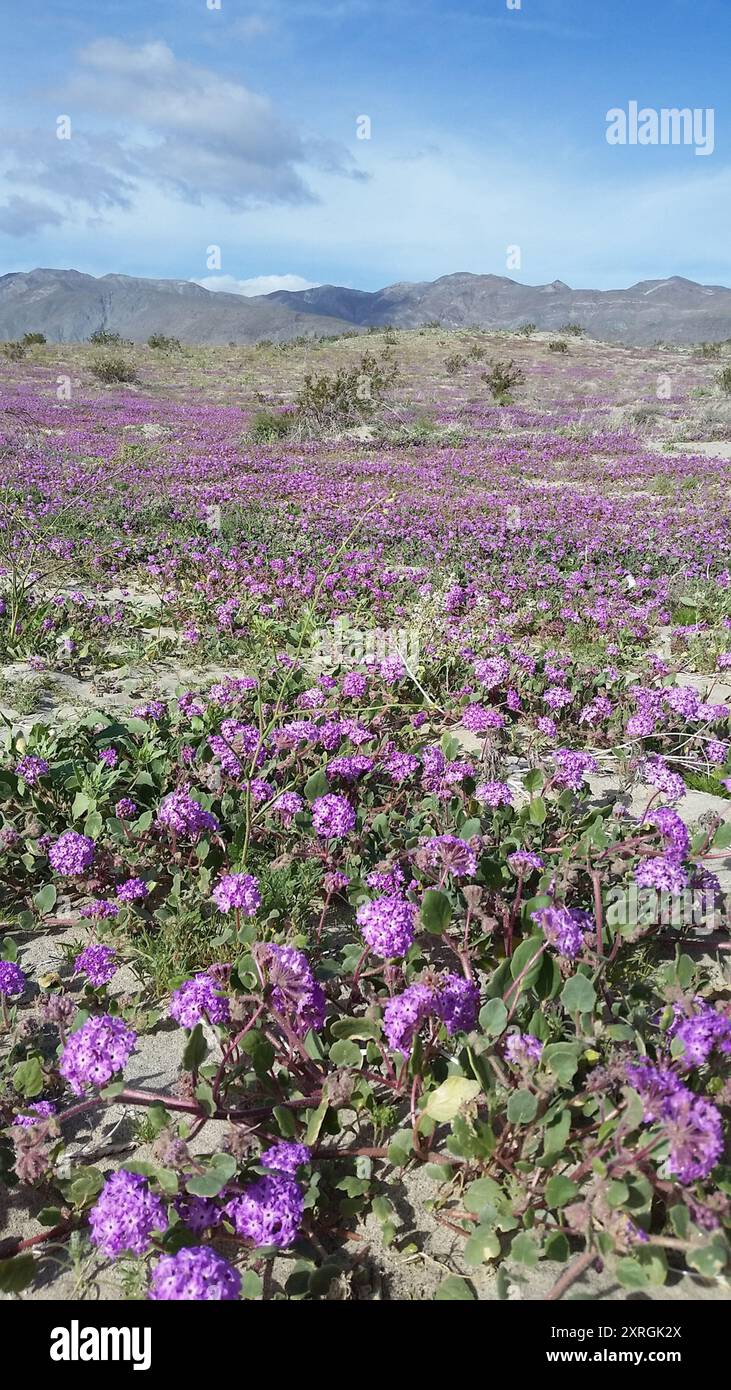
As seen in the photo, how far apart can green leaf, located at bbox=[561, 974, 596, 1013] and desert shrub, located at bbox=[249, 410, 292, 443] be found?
66.3ft

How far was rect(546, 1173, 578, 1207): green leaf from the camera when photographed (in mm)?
1967

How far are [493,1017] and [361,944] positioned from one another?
30.8 inches

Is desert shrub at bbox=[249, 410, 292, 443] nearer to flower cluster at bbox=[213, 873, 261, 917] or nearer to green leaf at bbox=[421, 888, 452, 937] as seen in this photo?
flower cluster at bbox=[213, 873, 261, 917]

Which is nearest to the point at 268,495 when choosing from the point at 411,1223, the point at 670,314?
the point at 411,1223

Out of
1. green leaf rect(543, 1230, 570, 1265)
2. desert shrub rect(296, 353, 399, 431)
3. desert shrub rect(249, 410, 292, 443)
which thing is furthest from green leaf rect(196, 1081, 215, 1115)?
Answer: desert shrub rect(296, 353, 399, 431)

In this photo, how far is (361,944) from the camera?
10.1 feet

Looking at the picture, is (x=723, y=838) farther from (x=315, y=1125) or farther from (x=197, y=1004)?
(x=197, y=1004)

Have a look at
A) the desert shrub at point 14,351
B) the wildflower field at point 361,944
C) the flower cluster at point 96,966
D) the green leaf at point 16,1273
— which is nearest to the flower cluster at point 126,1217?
the wildflower field at point 361,944

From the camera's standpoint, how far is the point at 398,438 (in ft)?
71.2

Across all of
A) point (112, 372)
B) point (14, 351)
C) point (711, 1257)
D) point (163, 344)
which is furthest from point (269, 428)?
point (163, 344)
